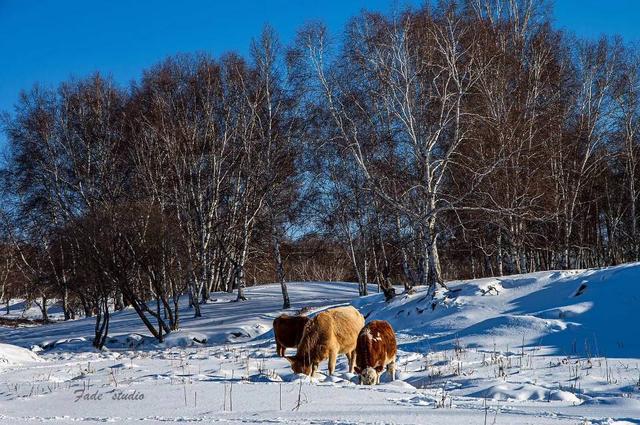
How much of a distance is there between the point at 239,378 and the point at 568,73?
71.6 ft

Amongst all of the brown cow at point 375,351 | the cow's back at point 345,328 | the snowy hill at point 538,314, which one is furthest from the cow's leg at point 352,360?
the snowy hill at point 538,314

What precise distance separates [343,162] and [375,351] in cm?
1656

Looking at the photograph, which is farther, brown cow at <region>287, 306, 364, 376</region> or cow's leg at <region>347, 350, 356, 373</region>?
cow's leg at <region>347, 350, 356, 373</region>

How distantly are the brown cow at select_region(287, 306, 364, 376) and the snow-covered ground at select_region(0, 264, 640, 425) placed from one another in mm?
359

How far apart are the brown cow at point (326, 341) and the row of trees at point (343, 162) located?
27.8 feet

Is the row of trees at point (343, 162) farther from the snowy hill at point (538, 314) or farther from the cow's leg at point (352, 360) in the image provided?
the cow's leg at point (352, 360)

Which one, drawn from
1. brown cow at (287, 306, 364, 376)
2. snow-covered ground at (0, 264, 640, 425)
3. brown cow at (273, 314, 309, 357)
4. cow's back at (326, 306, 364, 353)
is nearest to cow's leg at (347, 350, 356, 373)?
brown cow at (287, 306, 364, 376)

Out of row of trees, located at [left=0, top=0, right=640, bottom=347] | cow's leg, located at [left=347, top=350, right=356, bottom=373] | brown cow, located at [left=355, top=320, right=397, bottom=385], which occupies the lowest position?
cow's leg, located at [left=347, top=350, right=356, bottom=373]

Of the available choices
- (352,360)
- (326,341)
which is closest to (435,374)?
(352,360)

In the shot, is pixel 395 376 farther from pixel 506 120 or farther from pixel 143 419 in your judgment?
pixel 506 120

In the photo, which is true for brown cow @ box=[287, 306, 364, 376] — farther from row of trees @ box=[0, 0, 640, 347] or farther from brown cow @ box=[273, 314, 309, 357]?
row of trees @ box=[0, 0, 640, 347]

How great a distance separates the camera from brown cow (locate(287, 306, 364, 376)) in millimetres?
8215

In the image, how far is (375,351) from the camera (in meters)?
8.19

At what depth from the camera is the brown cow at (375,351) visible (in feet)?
26.7
